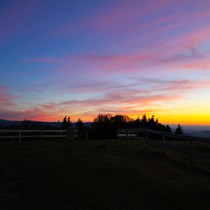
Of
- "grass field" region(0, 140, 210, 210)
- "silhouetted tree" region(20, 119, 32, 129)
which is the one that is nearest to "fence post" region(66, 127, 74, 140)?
"grass field" region(0, 140, 210, 210)

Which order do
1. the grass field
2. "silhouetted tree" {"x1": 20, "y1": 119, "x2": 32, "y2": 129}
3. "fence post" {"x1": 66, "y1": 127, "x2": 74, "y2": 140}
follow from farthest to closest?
"silhouetted tree" {"x1": 20, "y1": 119, "x2": 32, "y2": 129}
"fence post" {"x1": 66, "y1": 127, "x2": 74, "y2": 140}
the grass field

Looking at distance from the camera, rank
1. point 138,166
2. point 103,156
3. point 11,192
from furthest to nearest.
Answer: point 103,156, point 138,166, point 11,192

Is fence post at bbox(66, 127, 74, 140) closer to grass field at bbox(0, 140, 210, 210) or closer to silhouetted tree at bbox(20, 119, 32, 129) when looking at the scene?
grass field at bbox(0, 140, 210, 210)

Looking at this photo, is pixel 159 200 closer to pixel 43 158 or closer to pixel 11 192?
pixel 11 192

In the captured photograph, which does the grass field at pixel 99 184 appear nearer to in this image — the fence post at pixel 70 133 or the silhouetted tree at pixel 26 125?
the fence post at pixel 70 133

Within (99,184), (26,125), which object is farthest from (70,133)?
(26,125)

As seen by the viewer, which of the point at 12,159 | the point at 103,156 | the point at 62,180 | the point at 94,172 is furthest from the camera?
the point at 103,156

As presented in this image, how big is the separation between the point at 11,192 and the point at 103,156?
21.8 ft

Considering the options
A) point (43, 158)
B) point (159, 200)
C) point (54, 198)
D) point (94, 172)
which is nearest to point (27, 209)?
point (54, 198)

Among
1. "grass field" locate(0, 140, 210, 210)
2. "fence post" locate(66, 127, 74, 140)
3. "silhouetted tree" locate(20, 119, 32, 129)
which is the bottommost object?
"grass field" locate(0, 140, 210, 210)

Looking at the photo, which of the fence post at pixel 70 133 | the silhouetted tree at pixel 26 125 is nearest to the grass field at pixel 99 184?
the fence post at pixel 70 133

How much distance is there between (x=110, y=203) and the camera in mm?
7406

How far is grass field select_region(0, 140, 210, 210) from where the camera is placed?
7387 mm

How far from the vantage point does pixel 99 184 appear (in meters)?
9.05
